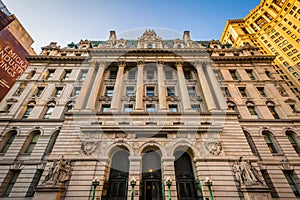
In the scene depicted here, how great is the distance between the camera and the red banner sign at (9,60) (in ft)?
99.3

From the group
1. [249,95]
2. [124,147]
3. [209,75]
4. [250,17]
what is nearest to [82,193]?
[124,147]

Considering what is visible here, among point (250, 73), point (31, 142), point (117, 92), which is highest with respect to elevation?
point (250, 73)

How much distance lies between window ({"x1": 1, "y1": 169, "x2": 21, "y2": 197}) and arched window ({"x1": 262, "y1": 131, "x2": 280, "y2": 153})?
2898cm

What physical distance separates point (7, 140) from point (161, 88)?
2048 cm

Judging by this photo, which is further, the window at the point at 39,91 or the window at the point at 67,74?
the window at the point at 67,74

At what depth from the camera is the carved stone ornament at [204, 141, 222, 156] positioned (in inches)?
570

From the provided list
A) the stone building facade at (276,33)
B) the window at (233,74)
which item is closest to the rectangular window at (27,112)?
the window at (233,74)

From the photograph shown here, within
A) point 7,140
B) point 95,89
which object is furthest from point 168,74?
point 7,140

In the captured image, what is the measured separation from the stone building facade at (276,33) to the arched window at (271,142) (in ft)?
125

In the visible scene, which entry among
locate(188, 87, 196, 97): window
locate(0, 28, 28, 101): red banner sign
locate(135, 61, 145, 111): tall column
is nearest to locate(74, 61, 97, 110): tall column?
locate(135, 61, 145, 111): tall column

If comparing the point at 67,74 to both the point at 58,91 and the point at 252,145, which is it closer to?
the point at 58,91

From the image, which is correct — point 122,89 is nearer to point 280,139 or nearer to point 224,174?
point 224,174

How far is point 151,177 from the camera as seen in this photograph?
14273 millimetres

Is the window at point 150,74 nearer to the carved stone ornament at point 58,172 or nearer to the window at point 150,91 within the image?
the window at point 150,91
